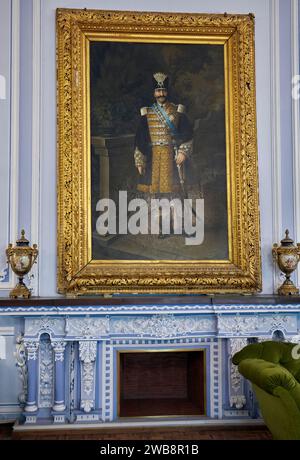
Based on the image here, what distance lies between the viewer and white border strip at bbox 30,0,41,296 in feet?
15.1

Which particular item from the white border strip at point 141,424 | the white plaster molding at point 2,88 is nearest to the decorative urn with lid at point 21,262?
the white border strip at point 141,424

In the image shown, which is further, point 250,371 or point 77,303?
point 77,303

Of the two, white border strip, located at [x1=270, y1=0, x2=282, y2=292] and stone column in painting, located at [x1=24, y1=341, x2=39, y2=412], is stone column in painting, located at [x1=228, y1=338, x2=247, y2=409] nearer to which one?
white border strip, located at [x1=270, y1=0, x2=282, y2=292]

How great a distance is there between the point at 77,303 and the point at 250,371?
4.87ft

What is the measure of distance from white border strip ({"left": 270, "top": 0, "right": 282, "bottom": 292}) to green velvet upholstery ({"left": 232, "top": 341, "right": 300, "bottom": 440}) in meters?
1.08

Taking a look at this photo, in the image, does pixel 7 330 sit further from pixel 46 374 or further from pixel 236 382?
pixel 236 382

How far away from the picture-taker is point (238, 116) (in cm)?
480

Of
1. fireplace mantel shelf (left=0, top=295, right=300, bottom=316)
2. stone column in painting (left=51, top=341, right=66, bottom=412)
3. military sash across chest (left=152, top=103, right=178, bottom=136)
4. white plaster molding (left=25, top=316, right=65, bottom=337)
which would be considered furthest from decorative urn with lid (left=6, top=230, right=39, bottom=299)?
military sash across chest (left=152, top=103, right=178, bottom=136)

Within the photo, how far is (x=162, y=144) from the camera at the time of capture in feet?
15.6

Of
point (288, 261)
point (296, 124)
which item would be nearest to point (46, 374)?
point (288, 261)

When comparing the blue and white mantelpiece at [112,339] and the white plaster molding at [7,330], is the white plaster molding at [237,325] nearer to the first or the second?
the blue and white mantelpiece at [112,339]

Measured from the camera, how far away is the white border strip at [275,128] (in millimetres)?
Answer: 4812
